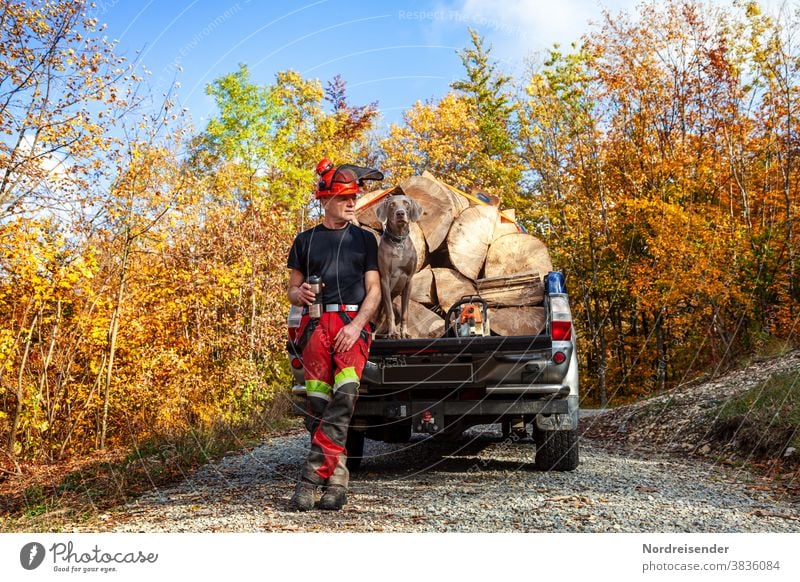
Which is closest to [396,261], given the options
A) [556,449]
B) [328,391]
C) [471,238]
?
[471,238]

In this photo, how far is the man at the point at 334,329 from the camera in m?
4.52

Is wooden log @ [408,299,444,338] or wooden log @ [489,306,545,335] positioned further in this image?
wooden log @ [408,299,444,338]

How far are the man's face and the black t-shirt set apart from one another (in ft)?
0.25

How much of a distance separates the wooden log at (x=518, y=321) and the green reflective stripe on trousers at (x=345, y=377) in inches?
73.1

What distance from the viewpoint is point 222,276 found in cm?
1116

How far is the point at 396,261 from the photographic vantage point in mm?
6035

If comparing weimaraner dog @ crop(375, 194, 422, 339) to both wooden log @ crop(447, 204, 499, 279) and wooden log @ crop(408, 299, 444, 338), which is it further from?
wooden log @ crop(447, 204, 499, 279)

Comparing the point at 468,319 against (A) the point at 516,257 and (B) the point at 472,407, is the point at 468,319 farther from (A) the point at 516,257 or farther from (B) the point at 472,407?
(A) the point at 516,257

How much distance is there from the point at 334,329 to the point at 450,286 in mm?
2127
